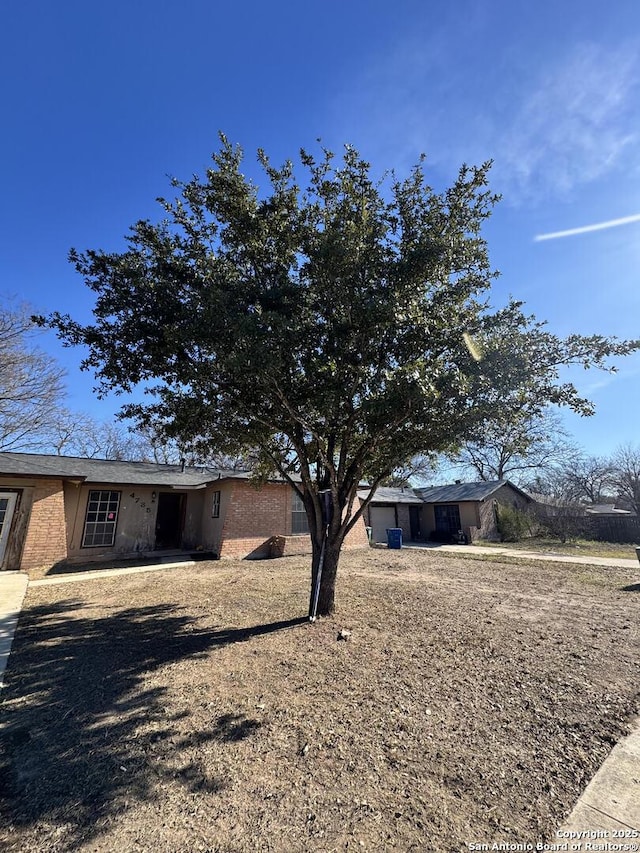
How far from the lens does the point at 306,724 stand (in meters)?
3.33

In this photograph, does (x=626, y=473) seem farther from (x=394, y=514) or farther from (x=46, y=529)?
(x=46, y=529)

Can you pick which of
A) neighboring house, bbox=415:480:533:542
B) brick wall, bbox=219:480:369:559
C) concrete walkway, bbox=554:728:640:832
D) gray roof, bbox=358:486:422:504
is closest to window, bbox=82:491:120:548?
brick wall, bbox=219:480:369:559

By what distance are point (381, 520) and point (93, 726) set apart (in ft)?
70.6

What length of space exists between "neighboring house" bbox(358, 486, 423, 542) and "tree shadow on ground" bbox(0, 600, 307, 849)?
1779 cm

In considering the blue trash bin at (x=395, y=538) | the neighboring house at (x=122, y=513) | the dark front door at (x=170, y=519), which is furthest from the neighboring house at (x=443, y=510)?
the dark front door at (x=170, y=519)

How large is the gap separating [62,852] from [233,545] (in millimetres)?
11383

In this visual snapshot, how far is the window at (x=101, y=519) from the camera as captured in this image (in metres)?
13.2

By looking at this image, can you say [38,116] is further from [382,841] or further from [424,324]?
[382,841]

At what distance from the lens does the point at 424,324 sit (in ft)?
16.2

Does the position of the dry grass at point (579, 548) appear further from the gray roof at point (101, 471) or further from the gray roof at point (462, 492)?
the gray roof at point (101, 471)

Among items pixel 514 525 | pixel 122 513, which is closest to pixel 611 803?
pixel 122 513

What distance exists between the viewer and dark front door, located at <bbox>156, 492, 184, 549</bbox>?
16.5m

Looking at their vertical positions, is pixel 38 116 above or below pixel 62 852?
above

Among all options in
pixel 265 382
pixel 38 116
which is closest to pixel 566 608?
pixel 265 382
